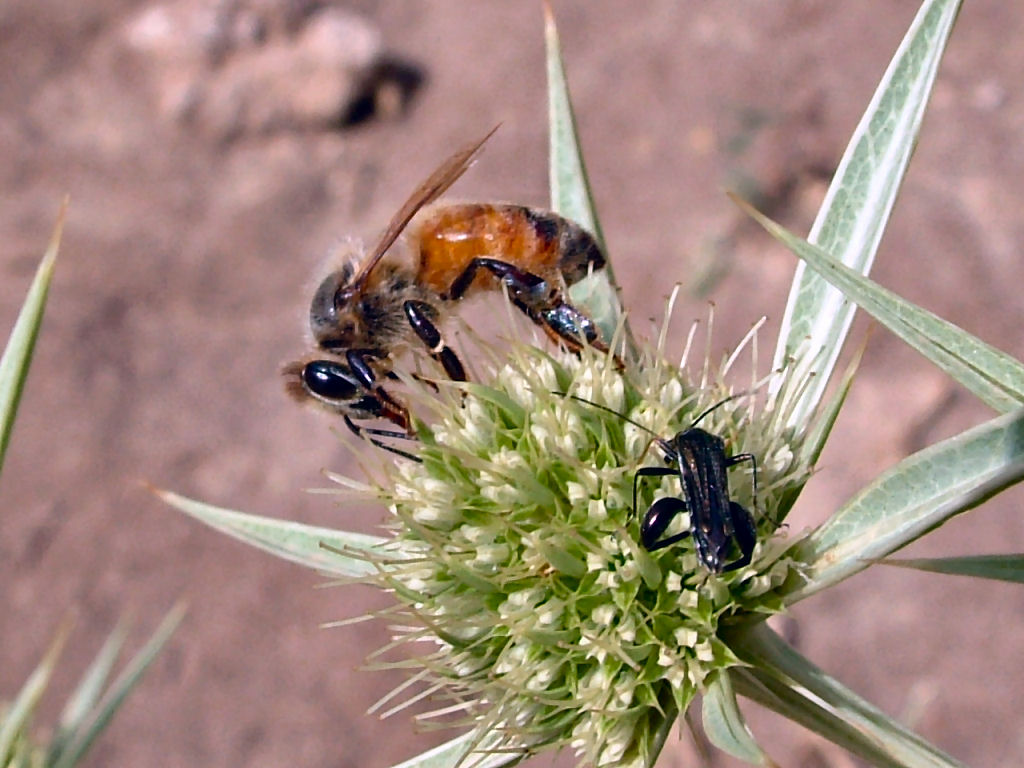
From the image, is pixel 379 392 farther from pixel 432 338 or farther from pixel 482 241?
pixel 482 241

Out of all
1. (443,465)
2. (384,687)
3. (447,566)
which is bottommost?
(384,687)

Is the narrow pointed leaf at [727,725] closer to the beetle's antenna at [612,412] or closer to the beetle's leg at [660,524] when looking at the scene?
the beetle's leg at [660,524]

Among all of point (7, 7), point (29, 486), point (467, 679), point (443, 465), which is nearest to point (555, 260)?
point (443, 465)

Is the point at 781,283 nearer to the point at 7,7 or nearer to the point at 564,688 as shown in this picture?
the point at 564,688

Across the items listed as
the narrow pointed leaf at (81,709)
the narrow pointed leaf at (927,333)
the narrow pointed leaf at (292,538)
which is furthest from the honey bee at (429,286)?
the narrow pointed leaf at (81,709)

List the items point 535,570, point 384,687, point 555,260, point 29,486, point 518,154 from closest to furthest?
point 535,570 < point 555,260 < point 384,687 < point 29,486 < point 518,154

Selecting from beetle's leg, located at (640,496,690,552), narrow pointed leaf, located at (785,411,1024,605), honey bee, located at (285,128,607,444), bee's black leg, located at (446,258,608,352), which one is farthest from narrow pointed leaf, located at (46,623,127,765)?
narrow pointed leaf, located at (785,411,1024,605)

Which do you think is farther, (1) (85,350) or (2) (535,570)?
(1) (85,350)
